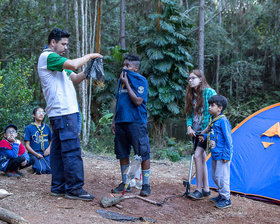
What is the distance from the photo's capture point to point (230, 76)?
727 inches

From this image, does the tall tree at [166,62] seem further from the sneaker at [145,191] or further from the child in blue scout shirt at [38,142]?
the sneaker at [145,191]

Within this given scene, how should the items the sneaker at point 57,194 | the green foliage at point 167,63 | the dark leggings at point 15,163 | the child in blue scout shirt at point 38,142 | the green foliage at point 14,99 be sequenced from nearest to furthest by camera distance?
the sneaker at point 57,194 < the dark leggings at point 15,163 < the child in blue scout shirt at point 38,142 < the green foliage at point 14,99 < the green foliage at point 167,63

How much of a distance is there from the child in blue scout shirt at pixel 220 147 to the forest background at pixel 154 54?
163 centimetres

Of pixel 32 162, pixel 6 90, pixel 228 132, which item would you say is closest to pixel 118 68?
pixel 6 90

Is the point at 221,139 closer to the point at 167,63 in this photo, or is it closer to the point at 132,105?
the point at 132,105

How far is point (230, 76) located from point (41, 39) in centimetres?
1180

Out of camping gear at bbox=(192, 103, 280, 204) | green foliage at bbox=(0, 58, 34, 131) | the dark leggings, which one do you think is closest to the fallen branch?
the dark leggings

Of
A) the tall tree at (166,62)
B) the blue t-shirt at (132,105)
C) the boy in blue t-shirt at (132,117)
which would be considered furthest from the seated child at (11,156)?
the tall tree at (166,62)

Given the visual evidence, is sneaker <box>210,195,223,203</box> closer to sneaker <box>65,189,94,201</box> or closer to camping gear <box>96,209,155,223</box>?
camping gear <box>96,209,155,223</box>

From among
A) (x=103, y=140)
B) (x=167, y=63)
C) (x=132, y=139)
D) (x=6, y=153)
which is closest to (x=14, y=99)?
(x=6, y=153)

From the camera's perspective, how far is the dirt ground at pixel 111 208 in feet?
9.80

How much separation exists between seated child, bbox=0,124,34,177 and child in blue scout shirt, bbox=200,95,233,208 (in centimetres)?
289

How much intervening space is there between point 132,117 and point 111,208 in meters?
1.18

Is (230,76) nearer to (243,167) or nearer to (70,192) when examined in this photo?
(243,167)
